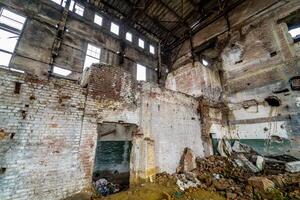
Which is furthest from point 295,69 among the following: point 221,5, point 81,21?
point 81,21

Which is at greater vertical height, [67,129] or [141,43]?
[141,43]

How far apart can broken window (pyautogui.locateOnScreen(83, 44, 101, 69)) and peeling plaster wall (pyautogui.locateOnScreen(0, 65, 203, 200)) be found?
4.95 metres

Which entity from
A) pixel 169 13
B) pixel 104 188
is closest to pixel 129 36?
pixel 169 13

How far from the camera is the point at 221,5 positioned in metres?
11.1

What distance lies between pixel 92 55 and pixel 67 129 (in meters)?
7.06

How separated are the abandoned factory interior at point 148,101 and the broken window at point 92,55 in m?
0.07

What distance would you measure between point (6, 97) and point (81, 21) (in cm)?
822

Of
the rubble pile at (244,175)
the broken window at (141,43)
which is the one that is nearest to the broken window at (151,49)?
the broken window at (141,43)

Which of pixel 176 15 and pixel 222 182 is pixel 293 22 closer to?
pixel 176 15

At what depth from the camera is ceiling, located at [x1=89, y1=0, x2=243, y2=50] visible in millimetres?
11023

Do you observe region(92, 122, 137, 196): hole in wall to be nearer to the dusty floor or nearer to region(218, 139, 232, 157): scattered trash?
the dusty floor

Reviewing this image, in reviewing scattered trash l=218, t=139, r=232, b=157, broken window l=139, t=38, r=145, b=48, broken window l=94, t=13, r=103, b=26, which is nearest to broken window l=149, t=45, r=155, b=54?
broken window l=139, t=38, r=145, b=48

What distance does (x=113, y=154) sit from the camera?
8.50m

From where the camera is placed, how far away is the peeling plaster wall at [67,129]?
365 centimetres
